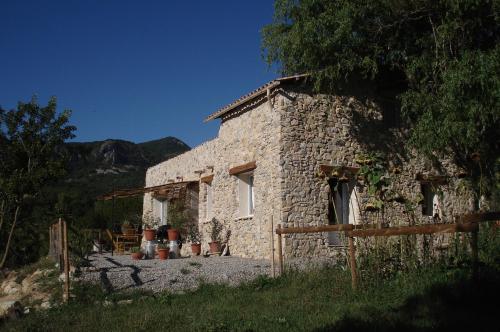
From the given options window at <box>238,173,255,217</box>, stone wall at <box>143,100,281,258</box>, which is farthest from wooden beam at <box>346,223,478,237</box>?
window at <box>238,173,255,217</box>

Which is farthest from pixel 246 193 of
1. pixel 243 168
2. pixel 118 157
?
pixel 118 157

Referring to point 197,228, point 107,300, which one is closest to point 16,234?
point 197,228

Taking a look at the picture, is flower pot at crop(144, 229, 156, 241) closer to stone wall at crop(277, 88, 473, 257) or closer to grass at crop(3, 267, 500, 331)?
stone wall at crop(277, 88, 473, 257)

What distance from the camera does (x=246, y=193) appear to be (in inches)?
574

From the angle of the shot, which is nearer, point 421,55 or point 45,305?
point 45,305

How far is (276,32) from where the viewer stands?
13.7 m

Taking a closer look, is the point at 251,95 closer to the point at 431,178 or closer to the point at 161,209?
the point at 431,178

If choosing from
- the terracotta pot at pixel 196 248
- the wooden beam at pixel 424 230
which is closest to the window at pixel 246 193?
the terracotta pot at pixel 196 248

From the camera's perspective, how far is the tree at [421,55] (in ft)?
35.2

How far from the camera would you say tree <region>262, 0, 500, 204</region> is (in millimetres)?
10742

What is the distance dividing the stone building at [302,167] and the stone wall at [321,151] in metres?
0.03

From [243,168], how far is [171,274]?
185 inches

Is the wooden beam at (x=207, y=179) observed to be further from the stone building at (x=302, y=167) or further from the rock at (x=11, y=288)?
the rock at (x=11, y=288)

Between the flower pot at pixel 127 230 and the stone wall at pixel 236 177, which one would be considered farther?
the flower pot at pixel 127 230
